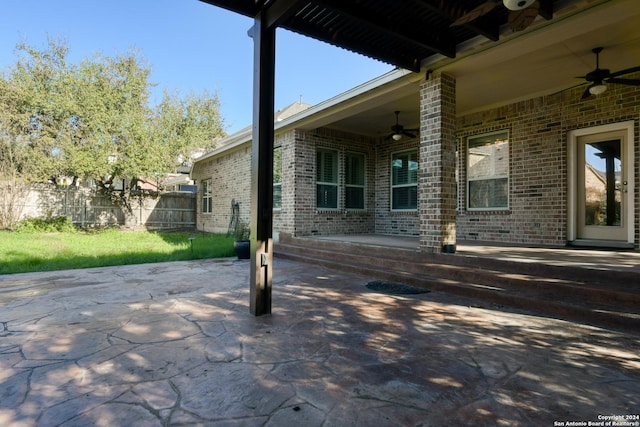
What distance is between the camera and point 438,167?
480cm

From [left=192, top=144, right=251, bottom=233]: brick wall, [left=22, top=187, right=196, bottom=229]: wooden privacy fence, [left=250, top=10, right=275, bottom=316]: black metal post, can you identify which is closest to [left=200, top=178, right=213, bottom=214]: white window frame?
[left=192, top=144, right=251, bottom=233]: brick wall

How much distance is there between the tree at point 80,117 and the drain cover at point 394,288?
11.2 m

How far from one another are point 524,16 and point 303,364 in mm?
3510

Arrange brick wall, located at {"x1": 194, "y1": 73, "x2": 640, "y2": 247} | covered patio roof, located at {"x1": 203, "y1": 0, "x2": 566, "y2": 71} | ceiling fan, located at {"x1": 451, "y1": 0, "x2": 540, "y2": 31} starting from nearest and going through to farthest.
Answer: ceiling fan, located at {"x1": 451, "y1": 0, "x2": 540, "y2": 31}
covered patio roof, located at {"x1": 203, "y1": 0, "x2": 566, "y2": 71}
brick wall, located at {"x1": 194, "y1": 73, "x2": 640, "y2": 247}

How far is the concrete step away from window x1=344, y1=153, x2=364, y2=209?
10.8 feet

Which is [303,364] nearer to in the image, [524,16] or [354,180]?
[524,16]

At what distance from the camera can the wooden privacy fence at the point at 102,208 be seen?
12.9 metres

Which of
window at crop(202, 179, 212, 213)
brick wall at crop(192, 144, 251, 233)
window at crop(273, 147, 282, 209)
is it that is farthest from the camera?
window at crop(202, 179, 212, 213)

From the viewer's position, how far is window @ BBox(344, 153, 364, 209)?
29.5 feet

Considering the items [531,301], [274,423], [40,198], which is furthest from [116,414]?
[40,198]

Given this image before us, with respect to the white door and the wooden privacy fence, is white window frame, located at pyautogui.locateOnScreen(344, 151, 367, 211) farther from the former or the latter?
the wooden privacy fence

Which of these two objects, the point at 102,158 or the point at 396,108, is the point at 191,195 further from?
the point at 396,108

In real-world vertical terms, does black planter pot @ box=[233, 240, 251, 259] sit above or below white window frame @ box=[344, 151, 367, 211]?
below

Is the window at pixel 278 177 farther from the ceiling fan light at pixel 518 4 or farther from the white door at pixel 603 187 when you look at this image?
the ceiling fan light at pixel 518 4
